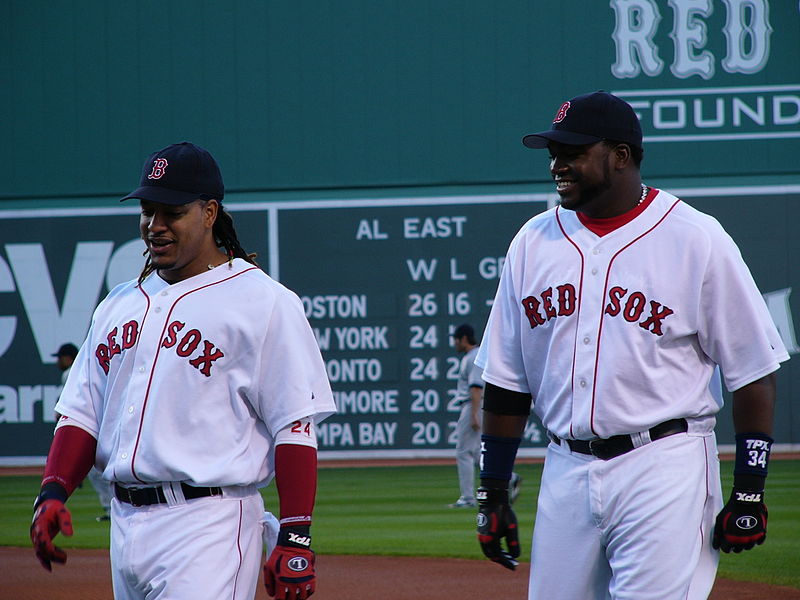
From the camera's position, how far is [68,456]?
3.25 m

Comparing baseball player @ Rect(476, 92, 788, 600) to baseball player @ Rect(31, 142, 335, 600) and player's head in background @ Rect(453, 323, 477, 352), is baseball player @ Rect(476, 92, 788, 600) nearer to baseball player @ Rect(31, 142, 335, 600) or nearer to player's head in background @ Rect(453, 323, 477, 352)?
baseball player @ Rect(31, 142, 335, 600)

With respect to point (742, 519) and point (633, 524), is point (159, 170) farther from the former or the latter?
point (742, 519)

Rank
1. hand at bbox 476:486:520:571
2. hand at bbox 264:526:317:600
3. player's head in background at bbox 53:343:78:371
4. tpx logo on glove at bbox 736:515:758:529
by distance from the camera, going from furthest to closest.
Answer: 1. player's head in background at bbox 53:343:78:371
2. hand at bbox 476:486:520:571
3. tpx logo on glove at bbox 736:515:758:529
4. hand at bbox 264:526:317:600

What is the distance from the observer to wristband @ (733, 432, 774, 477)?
314cm

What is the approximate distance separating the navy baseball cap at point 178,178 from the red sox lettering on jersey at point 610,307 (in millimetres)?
924

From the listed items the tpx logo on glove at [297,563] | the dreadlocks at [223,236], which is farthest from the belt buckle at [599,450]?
the dreadlocks at [223,236]

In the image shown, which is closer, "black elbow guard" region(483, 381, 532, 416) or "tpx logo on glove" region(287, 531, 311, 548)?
"tpx logo on glove" region(287, 531, 311, 548)

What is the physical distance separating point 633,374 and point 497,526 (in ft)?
2.04

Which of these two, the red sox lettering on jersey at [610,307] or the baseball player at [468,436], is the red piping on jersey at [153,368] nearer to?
the red sox lettering on jersey at [610,307]

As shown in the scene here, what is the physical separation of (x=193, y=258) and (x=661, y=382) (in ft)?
4.31

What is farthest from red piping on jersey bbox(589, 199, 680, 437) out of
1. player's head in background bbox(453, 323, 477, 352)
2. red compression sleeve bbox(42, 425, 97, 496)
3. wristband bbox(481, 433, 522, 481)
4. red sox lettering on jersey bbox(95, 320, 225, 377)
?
player's head in background bbox(453, 323, 477, 352)

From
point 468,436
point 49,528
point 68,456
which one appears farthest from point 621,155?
point 468,436

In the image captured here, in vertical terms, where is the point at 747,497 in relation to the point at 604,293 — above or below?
below

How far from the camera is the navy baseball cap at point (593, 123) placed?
327 centimetres
